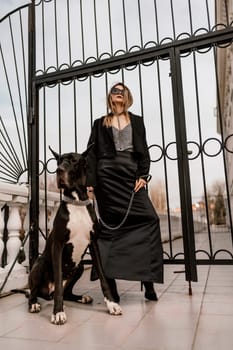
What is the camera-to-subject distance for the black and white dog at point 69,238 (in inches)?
78.0

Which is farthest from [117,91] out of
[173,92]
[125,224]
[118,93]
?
[125,224]

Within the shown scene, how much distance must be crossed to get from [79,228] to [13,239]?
119 centimetres

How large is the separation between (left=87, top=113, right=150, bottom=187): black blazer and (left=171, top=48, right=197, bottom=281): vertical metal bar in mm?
364

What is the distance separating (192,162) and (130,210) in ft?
2.59

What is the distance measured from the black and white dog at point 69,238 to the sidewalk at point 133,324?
15cm

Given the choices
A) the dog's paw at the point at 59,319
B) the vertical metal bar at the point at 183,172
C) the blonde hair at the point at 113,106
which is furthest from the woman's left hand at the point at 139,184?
the dog's paw at the point at 59,319

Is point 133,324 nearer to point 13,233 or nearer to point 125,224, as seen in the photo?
point 125,224

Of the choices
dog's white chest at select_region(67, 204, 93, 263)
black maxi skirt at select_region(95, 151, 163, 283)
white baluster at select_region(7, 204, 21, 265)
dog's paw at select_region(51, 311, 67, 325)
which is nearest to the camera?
dog's paw at select_region(51, 311, 67, 325)

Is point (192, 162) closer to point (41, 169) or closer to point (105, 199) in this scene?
point (105, 199)

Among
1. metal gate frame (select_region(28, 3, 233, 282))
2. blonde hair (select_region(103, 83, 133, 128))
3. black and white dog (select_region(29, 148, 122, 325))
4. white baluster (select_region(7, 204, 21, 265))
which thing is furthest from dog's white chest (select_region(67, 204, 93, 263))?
white baluster (select_region(7, 204, 21, 265))

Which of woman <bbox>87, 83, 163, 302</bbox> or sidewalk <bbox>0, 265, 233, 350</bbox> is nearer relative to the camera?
sidewalk <bbox>0, 265, 233, 350</bbox>

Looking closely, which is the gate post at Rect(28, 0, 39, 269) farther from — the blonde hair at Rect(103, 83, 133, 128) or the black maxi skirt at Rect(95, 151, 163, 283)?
the blonde hair at Rect(103, 83, 133, 128)

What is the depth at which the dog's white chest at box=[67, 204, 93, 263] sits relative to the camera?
2018 millimetres

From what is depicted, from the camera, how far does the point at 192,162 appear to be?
8.92 feet
